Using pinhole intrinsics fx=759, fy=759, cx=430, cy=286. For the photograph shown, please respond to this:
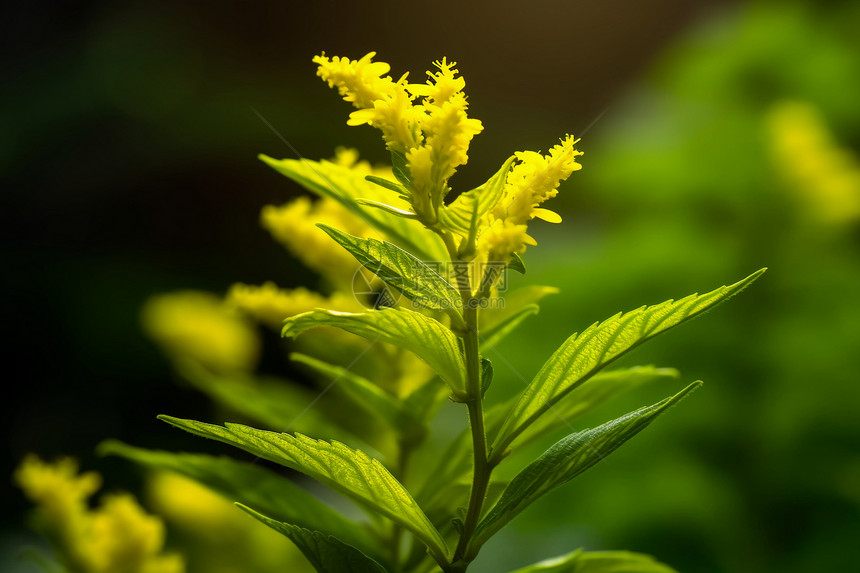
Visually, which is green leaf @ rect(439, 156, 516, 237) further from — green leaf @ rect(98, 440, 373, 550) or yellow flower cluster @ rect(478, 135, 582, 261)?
green leaf @ rect(98, 440, 373, 550)

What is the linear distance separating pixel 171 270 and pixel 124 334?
0.92 feet

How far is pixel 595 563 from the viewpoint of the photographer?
366 millimetres

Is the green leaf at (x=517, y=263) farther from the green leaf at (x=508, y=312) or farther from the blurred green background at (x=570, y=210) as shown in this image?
the blurred green background at (x=570, y=210)

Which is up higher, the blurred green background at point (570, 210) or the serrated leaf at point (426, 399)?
the blurred green background at point (570, 210)

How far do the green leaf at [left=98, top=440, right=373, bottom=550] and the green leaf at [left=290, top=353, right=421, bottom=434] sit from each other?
6 centimetres

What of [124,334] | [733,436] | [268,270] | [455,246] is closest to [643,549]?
[733,436]

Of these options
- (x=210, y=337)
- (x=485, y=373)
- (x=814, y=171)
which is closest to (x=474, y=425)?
(x=485, y=373)

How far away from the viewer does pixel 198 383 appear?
0.56 meters

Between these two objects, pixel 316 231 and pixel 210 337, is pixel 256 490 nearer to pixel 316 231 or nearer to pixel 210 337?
pixel 316 231

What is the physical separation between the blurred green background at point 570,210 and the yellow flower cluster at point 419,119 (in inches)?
23.4

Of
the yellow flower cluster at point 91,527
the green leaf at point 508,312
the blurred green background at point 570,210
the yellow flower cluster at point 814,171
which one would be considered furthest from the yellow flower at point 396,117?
the yellow flower cluster at point 814,171

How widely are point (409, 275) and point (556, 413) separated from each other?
121mm

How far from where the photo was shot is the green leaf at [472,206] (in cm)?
30

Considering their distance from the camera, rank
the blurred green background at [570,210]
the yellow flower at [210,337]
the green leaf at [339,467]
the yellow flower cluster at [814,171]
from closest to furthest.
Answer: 1. the green leaf at [339,467]
2. the yellow flower at [210,337]
3. the blurred green background at [570,210]
4. the yellow flower cluster at [814,171]
